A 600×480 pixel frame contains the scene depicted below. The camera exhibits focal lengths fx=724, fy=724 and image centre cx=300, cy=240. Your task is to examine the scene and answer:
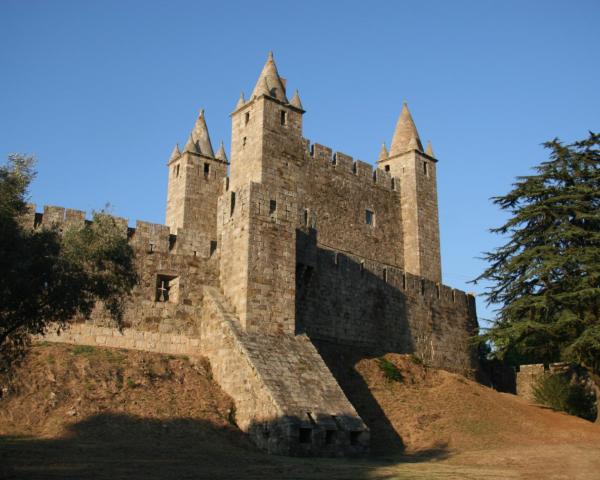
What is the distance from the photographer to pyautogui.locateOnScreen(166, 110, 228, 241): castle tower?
36.3 metres

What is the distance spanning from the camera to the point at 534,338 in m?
28.6

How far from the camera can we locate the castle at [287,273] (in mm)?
20703

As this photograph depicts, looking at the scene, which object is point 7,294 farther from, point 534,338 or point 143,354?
point 534,338

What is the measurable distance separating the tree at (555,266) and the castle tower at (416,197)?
683cm

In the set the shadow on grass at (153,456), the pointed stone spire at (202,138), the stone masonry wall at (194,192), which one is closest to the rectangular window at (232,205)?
the shadow on grass at (153,456)

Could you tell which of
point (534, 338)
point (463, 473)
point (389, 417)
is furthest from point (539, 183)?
point (463, 473)

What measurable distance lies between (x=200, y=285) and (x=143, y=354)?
3225 mm

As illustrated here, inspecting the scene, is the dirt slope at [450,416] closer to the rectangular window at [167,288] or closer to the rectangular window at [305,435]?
the rectangular window at [305,435]

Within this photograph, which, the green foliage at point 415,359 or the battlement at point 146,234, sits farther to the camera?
the green foliage at point 415,359

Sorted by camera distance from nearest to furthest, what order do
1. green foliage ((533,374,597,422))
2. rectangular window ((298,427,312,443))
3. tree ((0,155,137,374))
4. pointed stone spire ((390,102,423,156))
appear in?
1. tree ((0,155,137,374))
2. rectangular window ((298,427,312,443))
3. green foliage ((533,374,597,422))
4. pointed stone spire ((390,102,423,156))

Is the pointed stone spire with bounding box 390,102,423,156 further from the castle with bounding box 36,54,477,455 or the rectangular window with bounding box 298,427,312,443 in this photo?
the rectangular window with bounding box 298,427,312,443

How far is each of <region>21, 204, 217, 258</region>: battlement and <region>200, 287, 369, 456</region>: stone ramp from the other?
2.03 metres

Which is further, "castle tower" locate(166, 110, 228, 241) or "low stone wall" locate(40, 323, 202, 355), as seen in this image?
"castle tower" locate(166, 110, 228, 241)

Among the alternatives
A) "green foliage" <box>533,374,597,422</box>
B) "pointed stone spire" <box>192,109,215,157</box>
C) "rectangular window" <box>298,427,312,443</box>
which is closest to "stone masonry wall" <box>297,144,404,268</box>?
"pointed stone spire" <box>192,109,215,157</box>
